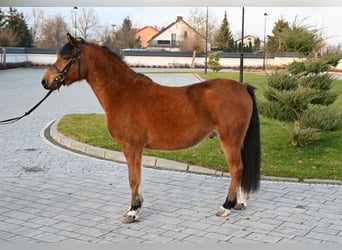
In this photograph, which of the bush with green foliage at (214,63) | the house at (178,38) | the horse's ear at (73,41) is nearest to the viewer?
the horse's ear at (73,41)

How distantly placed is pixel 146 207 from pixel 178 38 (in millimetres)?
56919

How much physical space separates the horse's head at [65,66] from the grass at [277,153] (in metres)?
3.26

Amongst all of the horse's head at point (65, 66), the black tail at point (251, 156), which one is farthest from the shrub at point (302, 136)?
the horse's head at point (65, 66)

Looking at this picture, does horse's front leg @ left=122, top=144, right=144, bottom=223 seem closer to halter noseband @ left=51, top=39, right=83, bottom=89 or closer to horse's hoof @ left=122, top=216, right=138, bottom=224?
horse's hoof @ left=122, top=216, right=138, bottom=224

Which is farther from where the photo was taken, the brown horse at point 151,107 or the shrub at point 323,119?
the shrub at point 323,119

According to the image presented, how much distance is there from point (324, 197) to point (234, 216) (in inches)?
62.6

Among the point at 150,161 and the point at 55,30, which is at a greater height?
the point at 55,30

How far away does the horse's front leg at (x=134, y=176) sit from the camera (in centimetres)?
483

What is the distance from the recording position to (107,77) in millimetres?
4957

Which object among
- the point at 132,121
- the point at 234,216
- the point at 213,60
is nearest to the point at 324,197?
the point at 234,216

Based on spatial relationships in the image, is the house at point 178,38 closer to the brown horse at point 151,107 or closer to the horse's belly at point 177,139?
the brown horse at point 151,107

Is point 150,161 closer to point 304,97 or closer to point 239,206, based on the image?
point 239,206

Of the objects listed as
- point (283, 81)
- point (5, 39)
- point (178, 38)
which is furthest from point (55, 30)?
point (178, 38)

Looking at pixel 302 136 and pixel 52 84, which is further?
pixel 302 136
